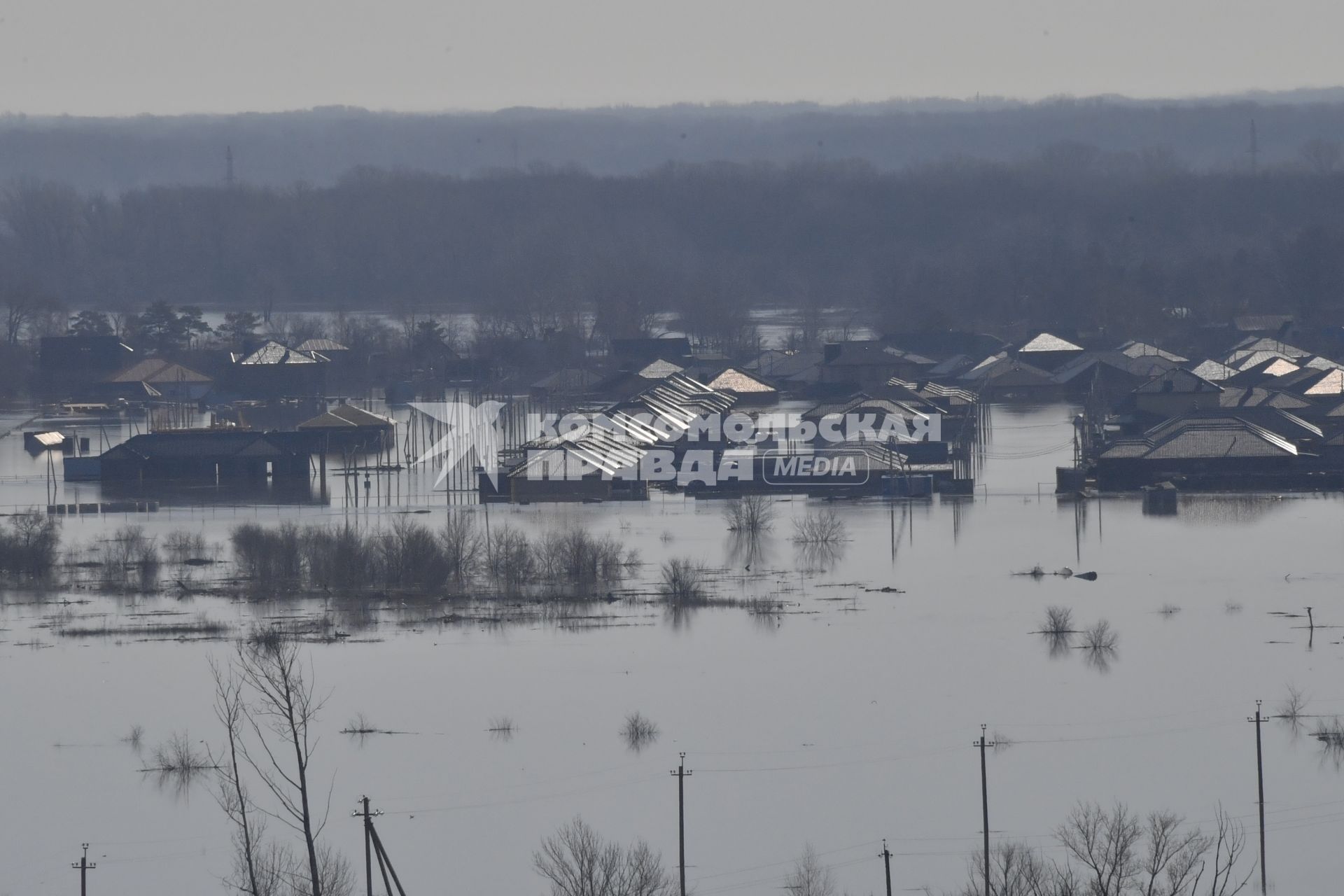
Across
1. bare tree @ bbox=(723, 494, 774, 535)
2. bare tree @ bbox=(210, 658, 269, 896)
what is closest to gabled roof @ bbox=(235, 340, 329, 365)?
bare tree @ bbox=(723, 494, 774, 535)

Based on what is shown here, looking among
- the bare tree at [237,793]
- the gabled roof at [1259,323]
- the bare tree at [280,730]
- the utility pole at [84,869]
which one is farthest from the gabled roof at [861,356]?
the utility pole at [84,869]

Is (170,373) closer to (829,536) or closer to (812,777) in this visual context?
(829,536)

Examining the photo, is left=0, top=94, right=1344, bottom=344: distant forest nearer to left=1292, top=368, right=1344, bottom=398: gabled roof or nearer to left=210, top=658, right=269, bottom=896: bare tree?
left=1292, top=368, right=1344, bottom=398: gabled roof

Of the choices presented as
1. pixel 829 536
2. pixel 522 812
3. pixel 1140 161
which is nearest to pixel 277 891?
pixel 522 812

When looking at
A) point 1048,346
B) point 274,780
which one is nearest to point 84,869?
point 274,780

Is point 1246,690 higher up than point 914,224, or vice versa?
Answer: point 914,224

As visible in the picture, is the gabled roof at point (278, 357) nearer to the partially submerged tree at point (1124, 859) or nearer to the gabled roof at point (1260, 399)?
the gabled roof at point (1260, 399)
